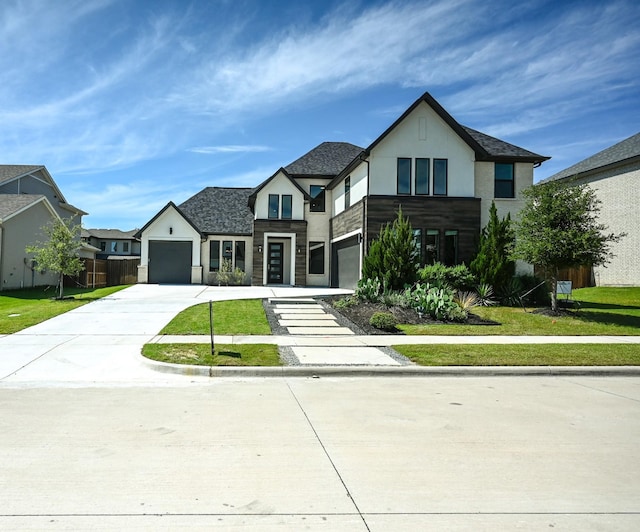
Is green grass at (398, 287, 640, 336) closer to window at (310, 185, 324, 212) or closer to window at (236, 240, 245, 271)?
window at (310, 185, 324, 212)

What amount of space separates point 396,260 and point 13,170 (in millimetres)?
30897

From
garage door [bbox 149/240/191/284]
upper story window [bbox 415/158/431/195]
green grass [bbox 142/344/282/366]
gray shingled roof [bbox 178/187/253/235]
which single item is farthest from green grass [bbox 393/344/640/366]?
gray shingled roof [bbox 178/187/253/235]

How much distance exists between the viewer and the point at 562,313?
17906mm

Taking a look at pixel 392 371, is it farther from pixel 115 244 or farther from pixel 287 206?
pixel 115 244

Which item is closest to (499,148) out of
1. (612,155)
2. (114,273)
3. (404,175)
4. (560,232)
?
(404,175)

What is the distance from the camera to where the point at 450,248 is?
22.9 meters

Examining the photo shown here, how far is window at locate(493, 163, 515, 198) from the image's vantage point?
24.0 metres

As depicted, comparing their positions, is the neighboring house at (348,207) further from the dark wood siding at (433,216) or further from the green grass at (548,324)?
the green grass at (548,324)

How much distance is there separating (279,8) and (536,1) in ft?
21.3

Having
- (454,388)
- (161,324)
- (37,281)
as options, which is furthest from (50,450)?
(37,281)

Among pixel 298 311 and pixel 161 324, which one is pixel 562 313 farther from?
pixel 161 324

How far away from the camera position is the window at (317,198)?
101 ft

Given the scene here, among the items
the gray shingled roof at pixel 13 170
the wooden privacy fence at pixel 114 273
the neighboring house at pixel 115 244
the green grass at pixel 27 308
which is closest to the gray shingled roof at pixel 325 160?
the wooden privacy fence at pixel 114 273

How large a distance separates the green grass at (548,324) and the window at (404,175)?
6798 mm
